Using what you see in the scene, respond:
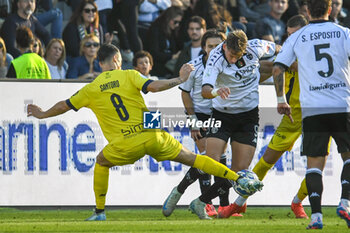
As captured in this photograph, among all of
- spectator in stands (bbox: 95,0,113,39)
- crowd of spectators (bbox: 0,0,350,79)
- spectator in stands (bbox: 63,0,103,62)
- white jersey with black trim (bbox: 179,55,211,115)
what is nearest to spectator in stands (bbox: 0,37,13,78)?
crowd of spectators (bbox: 0,0,350,79)

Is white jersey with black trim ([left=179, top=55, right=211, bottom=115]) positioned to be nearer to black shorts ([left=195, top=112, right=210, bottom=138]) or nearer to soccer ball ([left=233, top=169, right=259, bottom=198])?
black shorts ([left=195, top=112, right=210, bottom=138])

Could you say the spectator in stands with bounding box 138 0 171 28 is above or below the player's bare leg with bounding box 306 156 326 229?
above

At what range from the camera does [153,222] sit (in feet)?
33.0

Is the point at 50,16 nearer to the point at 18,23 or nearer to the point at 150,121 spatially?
the point at 18,23

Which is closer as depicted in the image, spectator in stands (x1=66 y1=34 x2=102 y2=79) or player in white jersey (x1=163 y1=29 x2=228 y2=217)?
player in white jersey (x1=163 y1=29 x2=228 y2=217)

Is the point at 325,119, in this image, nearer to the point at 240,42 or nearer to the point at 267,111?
the point at 240,42

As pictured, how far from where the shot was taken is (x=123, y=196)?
12617 mm

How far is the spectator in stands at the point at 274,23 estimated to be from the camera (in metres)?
16.0

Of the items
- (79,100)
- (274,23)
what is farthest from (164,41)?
(79,100)

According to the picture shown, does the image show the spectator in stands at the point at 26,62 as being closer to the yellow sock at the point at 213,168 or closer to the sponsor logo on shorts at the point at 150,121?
the sponsor logo on shorts at the point at 150,121

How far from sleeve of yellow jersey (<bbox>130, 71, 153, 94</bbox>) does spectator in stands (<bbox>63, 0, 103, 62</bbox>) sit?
5.19m

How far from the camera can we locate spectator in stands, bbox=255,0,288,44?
15953 mm

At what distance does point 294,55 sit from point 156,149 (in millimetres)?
2026

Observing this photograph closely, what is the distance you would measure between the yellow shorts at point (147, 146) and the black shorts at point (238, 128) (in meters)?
0.92
